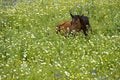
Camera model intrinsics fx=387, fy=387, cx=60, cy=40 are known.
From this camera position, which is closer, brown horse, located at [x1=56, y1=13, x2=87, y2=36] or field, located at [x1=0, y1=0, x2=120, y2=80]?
field, located at [x1=0, y1=0, x2=120, y2=80]

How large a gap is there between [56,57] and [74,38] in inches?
105

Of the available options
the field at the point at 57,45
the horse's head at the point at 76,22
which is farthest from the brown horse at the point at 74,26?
the field at the point at 57,45

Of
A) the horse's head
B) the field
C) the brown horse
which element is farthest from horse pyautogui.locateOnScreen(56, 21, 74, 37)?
the field

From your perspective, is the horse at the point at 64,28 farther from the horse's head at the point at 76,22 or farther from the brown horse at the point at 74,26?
the horse's head at the point at 76,22

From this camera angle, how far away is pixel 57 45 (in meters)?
12.4

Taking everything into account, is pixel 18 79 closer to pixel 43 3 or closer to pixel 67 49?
pixel 67 49

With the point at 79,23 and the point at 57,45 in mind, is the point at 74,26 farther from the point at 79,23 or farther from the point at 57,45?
the point at 57,45

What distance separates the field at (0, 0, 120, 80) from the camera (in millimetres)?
9227

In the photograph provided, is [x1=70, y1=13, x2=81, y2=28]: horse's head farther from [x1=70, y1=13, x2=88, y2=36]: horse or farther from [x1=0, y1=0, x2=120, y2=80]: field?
[x1=0, y1=0, x2=120, y2=80]: field

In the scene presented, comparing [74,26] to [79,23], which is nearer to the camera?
[74,26]

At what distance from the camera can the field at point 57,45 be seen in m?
9.23

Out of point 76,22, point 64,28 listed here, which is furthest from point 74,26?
point 64,28

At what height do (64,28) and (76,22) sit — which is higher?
(76,22)

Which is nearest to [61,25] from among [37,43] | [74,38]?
[74,38]
